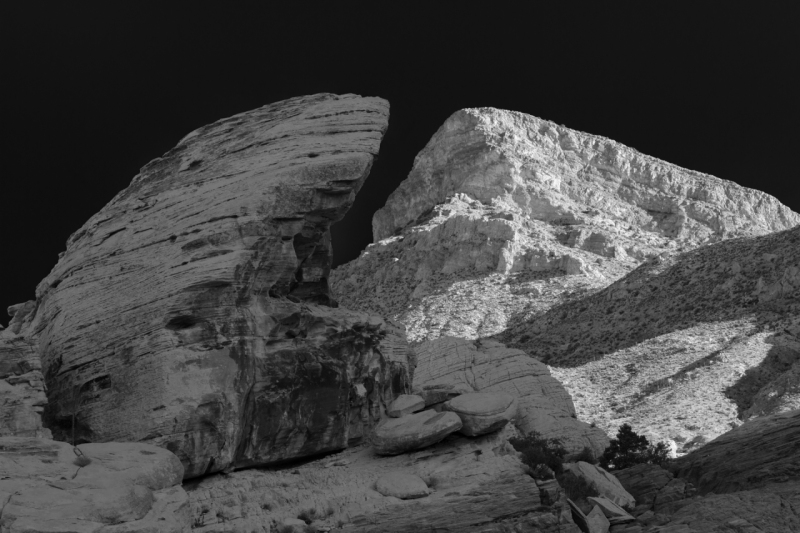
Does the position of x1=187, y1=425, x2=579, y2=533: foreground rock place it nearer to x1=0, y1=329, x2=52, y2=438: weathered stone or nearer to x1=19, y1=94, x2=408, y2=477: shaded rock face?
x1=19, y1=94, x2=408, y2=477: shaded rock face

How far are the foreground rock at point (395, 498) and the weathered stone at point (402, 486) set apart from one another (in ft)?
0.82

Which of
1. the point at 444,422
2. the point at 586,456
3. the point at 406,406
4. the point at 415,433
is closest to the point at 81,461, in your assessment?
the point at 415,433

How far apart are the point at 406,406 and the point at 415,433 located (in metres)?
2.27

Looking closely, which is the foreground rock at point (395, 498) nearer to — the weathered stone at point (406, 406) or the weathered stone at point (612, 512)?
the weathered stone at point (406, 406)

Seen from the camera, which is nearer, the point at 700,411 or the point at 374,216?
the point at 700,411

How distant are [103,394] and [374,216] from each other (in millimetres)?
154471

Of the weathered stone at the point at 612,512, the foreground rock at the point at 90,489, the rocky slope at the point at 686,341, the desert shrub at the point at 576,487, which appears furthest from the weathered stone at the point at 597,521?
the rocky slope at the point at 686,341

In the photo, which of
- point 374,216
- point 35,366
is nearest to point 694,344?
point 35,366

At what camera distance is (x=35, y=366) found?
29562 mm

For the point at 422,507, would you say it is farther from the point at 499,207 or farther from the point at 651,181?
the point at 651,181

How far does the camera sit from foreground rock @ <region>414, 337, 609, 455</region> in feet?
161

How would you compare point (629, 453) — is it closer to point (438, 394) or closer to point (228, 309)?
point (438, 394)

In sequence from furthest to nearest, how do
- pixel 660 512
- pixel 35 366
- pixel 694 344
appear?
1. pixel 694 344
2. pixel 660 512
3. pixel 35 366

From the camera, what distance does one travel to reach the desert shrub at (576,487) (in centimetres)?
3653
